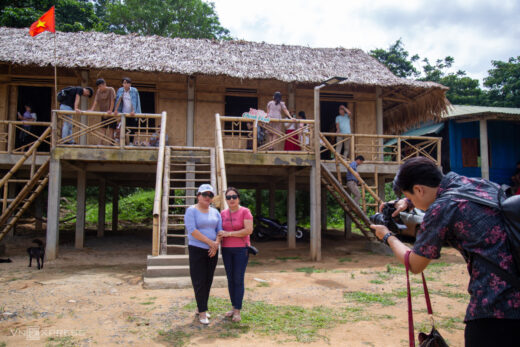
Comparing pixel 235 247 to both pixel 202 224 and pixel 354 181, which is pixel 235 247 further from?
pixel 354 181

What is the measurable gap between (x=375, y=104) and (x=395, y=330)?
9.08m

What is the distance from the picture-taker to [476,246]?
1.77 m

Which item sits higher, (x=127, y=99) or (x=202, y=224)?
(x=127, y=99)

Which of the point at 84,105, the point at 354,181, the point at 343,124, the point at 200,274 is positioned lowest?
the point at 200,274

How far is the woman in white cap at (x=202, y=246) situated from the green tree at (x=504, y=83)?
82.8ft

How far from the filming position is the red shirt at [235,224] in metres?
4.69

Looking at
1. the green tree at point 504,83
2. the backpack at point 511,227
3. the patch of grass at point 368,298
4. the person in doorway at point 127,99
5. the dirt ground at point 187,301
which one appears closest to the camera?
the backpack at point 511,227

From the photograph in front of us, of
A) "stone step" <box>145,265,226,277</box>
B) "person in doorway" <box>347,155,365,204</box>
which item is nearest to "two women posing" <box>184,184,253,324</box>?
"stone step" <box>145,265,226,277</box>

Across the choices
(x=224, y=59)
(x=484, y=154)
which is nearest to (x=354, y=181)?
(x=224, y=59)

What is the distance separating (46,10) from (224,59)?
12.2 meters

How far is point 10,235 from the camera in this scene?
11.8 m

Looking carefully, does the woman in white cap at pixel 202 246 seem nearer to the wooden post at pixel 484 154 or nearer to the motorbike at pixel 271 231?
the motorbike at pixel 271 231

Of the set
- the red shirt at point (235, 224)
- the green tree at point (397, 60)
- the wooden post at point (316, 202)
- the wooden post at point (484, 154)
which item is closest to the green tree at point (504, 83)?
the green tree at point (397, 60)

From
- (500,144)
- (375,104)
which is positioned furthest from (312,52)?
(500,144)
